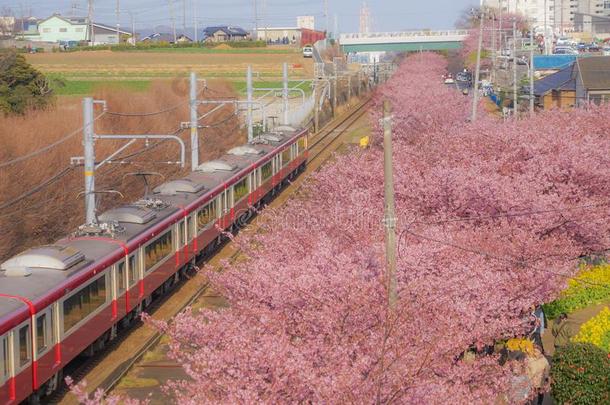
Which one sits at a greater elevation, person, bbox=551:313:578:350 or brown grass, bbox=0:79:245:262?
brown grass, bbox=0:79:245:262

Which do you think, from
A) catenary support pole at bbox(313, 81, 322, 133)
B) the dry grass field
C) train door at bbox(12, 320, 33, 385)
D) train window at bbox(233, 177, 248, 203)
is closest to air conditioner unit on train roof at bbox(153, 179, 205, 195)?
Result: train window at bbox(233, 177, 248, 203)

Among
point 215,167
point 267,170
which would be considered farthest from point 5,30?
point 215,167

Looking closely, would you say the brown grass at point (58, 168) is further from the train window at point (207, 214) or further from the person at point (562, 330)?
the person at point (562, 330)

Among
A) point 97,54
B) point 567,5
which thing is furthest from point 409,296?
point 567,5

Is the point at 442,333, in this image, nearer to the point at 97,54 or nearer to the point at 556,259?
the point at 556,259

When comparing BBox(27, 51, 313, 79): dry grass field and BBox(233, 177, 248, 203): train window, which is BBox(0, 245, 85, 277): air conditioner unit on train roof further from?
BBox(27, 51, 313, 79): dry grass field
